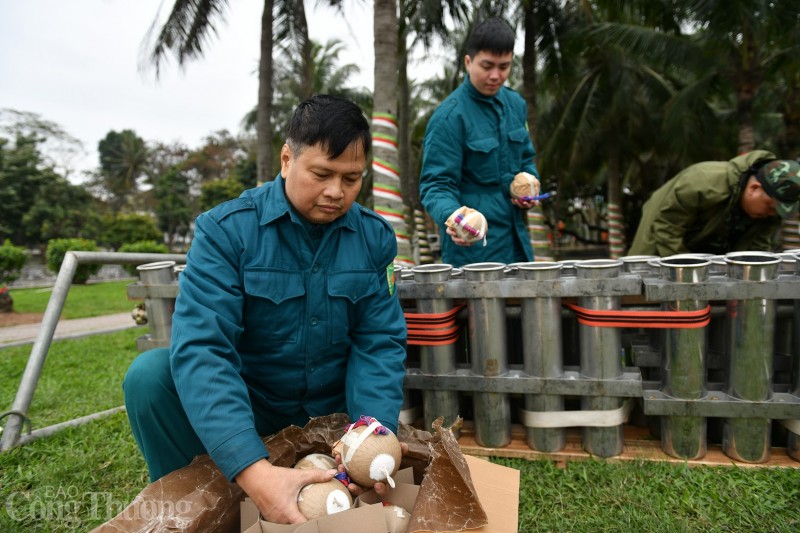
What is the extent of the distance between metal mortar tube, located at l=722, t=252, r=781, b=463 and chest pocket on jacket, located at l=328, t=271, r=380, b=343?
4.96 ft

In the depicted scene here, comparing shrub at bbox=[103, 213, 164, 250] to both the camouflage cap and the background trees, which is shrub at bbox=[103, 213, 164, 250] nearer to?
the background trees

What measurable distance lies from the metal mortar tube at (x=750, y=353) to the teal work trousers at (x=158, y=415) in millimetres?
2115

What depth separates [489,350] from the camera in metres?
2.30

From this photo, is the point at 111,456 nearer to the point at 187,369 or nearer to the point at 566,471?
the point at 187,369

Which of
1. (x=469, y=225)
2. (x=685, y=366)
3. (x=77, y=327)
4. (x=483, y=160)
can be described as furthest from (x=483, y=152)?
(x=77, y=327)

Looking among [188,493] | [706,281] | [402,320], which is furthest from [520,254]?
[188,493]

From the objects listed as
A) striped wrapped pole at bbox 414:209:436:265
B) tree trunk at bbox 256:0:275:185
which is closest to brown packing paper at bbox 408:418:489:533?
striped wrapped pole at bbox 414:209:436:265

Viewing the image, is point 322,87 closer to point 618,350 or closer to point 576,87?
point 576,87

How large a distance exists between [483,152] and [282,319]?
1771mm

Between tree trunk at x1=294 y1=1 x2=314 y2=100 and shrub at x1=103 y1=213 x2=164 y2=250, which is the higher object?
tree trunk at x1=294 y1=1 x2=314 y2=100

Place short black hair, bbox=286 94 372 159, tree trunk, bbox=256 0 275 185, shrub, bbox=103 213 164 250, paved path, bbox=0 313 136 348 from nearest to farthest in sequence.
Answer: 1. short black hair, bbox=286 94 372 159
2. paved path, bbox=0 313 136 348
3. tree trunk, bbox=256 0 275 185
4. shrub, bbox=103 213 164 250

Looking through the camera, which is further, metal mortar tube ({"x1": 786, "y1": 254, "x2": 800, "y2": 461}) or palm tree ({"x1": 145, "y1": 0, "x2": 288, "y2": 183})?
palm tree ({"x1": 145, "y1": 0, "x2": 288, "y2": 183})

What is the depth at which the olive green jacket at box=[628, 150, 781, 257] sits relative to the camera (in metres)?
3.21

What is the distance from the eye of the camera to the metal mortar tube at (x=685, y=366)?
2059 millimetres
